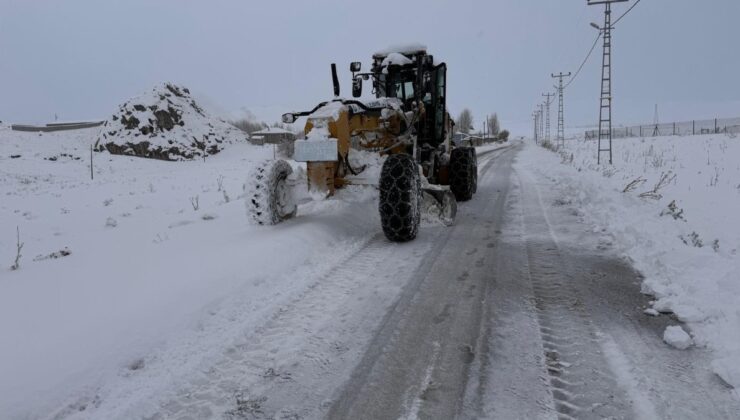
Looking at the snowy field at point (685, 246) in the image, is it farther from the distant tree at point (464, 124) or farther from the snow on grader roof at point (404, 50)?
the distant tree at point (464, 124)

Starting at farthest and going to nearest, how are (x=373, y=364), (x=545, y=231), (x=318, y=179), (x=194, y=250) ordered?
(x=545, y=231)
(x=318, y=179)
(x=194, y=250)
(x=373, y=364)

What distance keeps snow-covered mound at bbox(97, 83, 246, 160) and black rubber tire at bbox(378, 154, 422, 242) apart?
82.6ft

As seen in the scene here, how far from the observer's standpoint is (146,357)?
2930 millimetres

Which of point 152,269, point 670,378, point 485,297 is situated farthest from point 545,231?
point 152,269

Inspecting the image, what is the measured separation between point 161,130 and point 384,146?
26.1 meters

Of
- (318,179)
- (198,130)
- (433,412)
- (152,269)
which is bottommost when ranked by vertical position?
(433,412)

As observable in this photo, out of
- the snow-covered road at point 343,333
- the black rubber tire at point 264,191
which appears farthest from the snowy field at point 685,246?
the black rubber tire at point 264,191

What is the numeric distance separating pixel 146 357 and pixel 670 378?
10.3 feet

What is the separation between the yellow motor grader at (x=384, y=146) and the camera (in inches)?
219

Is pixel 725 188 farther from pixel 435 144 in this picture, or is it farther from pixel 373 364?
pixel 373 364

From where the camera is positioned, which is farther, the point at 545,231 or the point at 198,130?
the point at 198,130

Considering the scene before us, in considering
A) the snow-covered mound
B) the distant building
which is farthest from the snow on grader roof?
the distant building

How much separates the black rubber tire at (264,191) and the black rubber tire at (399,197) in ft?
4.92

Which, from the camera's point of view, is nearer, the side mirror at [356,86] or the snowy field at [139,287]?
the snowy field at [139,287]
